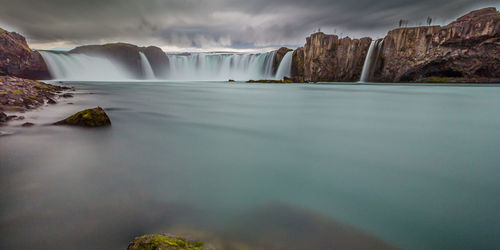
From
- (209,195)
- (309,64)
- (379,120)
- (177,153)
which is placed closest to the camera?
(209,195)

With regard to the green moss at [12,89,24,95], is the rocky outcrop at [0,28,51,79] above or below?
above

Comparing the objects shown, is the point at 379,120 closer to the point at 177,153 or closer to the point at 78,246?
the point at 177,153

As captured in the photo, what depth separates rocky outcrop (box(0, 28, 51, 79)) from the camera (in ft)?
101

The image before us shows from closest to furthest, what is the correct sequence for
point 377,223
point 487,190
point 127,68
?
point 377,223, point 487,190, point 127,68

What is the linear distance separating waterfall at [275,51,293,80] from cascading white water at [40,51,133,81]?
47.1m

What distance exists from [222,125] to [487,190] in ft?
16.9

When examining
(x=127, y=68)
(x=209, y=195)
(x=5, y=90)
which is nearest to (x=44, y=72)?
(x=127, y=68)

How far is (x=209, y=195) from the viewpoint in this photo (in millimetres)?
2387

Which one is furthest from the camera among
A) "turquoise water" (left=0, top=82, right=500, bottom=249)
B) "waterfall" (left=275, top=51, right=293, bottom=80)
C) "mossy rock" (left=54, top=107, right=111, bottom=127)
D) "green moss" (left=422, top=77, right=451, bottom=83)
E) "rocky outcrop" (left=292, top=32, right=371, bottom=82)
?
"waterfall" (left=275, top=51, right=293, bottom=80)

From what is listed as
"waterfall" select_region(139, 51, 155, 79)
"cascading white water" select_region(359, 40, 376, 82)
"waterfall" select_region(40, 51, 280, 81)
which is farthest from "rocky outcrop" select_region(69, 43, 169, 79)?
"cascading white water" select_region(359, 40, 376, 82)

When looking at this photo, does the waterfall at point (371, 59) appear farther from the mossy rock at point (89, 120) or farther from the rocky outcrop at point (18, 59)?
the rocky outcrop at point (18, 59)

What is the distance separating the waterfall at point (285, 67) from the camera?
181 ft

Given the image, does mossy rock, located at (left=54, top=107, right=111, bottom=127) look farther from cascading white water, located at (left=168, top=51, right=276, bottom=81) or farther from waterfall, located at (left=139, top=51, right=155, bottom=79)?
waterfall, located at (left=139, top=51, right=155, bottom=79)

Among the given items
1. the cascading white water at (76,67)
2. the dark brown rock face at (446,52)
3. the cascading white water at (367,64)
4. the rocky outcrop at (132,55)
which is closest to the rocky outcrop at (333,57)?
the cascading white water at (367,64)
